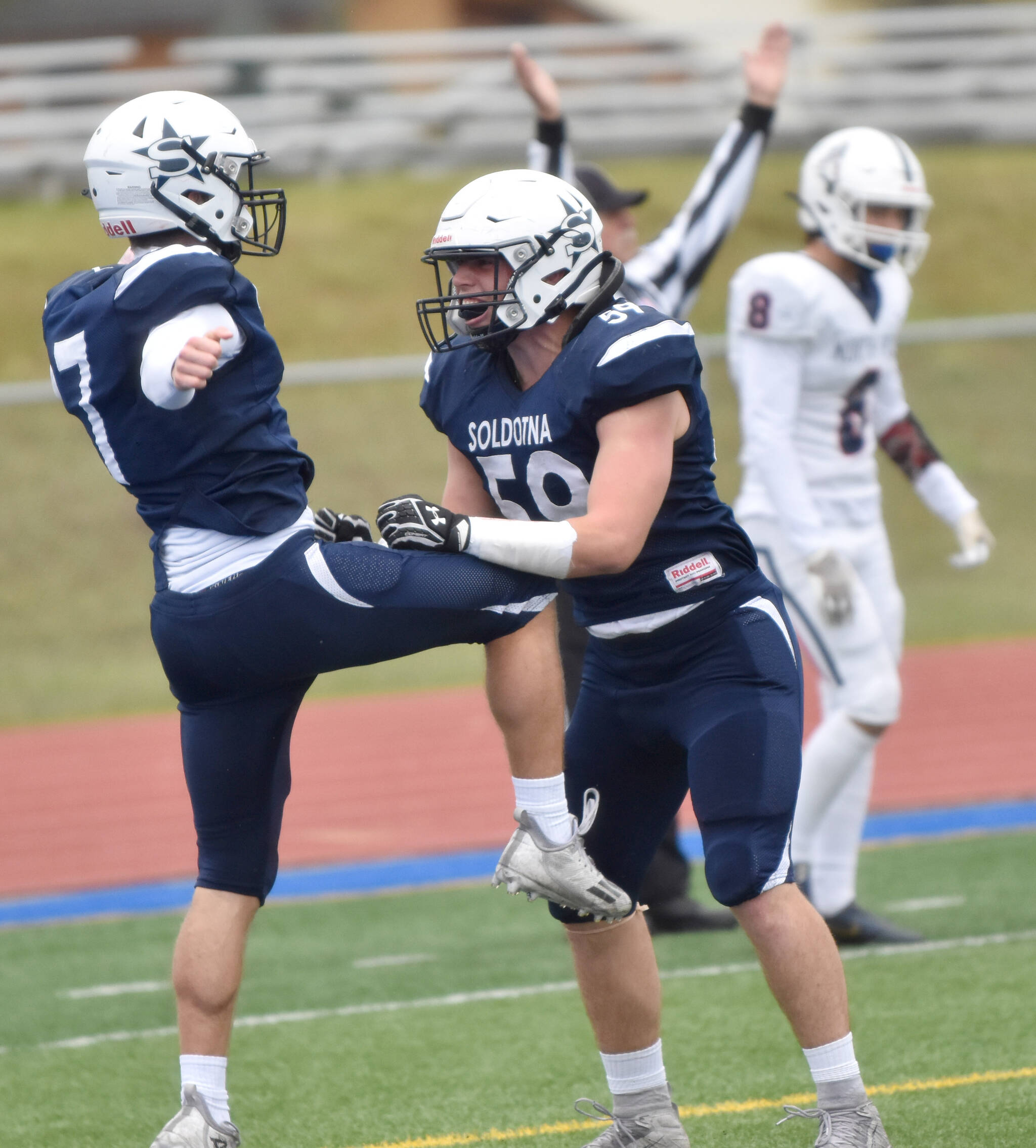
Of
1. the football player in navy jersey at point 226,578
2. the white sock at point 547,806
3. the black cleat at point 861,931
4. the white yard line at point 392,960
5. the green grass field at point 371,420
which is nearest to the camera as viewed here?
the football player in navy jersey at point 226,578

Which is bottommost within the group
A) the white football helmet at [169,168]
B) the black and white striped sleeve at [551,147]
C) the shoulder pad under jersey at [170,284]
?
the shoulder pad under jersey at [170,284]

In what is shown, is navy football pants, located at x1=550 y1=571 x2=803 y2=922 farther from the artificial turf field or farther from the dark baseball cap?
the dark baseball cap

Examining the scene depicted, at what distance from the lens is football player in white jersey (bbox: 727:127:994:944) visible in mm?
4879

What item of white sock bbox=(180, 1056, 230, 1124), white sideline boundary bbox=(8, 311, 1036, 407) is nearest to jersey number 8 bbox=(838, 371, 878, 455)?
white sock bbox=(180, 1056, 230, 1124)

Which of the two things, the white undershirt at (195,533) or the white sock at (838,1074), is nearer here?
the white undershirt at (195,533)

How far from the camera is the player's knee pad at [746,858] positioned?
9.72 feet

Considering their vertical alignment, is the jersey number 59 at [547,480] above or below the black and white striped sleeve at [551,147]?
below

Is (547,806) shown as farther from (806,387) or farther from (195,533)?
(806,387)

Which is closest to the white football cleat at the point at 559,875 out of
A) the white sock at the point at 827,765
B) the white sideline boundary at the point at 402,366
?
the white sock at the point at 827,765

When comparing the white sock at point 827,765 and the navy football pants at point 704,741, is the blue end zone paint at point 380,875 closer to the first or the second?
the white sock at point 827,765

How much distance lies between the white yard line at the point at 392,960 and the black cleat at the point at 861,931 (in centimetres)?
123

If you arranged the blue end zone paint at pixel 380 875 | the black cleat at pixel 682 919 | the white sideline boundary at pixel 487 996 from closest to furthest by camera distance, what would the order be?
the white sideline boundary at pixel 487 996
the black cleat at pixel 682 919
the blue end zone paint at pixel 380 875

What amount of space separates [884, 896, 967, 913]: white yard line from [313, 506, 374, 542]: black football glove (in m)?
2.83

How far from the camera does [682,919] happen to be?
5.32 metres
